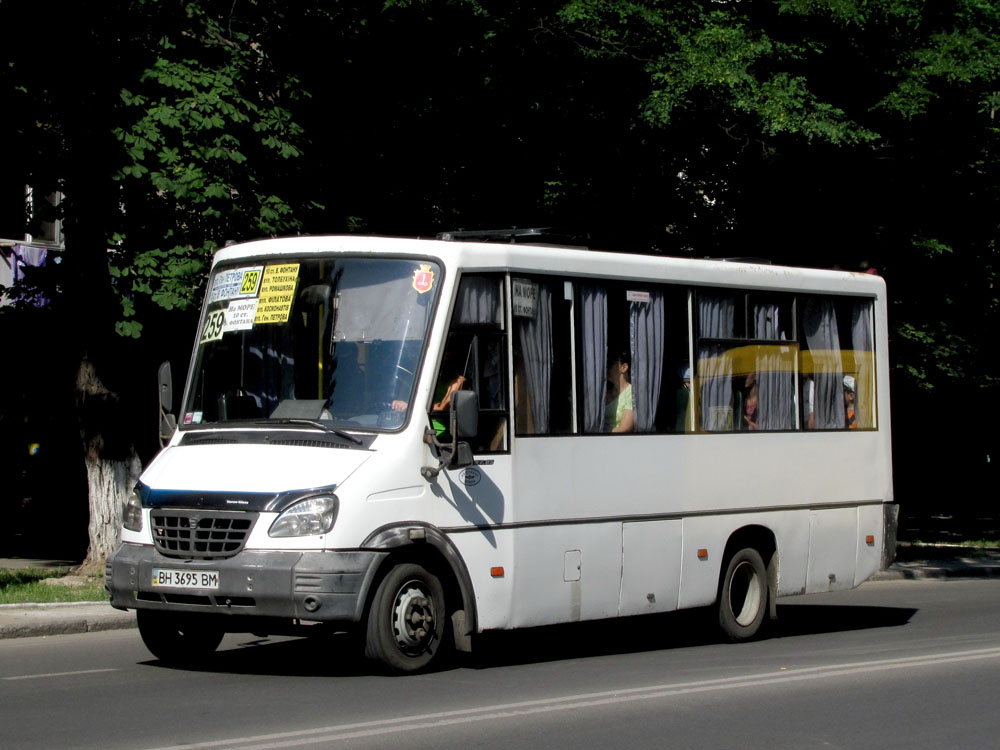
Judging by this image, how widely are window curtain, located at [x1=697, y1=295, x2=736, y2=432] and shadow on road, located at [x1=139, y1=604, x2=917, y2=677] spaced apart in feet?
5.45

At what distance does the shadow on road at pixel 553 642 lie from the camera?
10.3m

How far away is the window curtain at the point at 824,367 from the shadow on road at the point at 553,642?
75.5 inches

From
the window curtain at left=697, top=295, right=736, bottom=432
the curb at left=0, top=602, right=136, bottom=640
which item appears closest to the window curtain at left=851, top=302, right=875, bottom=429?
the window curtain at left=697, top=295, right=736, bottom=432

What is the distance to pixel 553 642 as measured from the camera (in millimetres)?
12469

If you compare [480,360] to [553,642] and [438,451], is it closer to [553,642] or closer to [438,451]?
[438,451]

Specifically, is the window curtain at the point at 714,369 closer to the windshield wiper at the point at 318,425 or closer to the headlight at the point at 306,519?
the windshield wiper at the point at 318,425

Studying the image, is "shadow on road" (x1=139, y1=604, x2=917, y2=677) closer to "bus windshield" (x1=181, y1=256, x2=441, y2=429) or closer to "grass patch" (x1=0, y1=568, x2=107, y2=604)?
"bus windshield" (x1=181, y1=256, x2=441, y2=429)

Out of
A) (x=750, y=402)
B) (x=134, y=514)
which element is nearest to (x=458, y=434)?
(x=134, y=514)

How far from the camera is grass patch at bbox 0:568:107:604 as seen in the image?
47.3 feet

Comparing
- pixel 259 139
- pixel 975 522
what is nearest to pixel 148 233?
pixel 259 139

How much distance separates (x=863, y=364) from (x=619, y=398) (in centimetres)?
357

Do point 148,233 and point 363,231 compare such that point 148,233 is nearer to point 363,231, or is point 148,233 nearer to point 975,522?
point 363,231

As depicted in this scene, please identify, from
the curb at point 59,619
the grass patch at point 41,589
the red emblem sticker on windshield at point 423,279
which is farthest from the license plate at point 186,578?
the grass patch at point 41,589

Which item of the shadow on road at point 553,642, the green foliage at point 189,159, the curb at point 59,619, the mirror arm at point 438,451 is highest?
the green foliage at point 189,159
